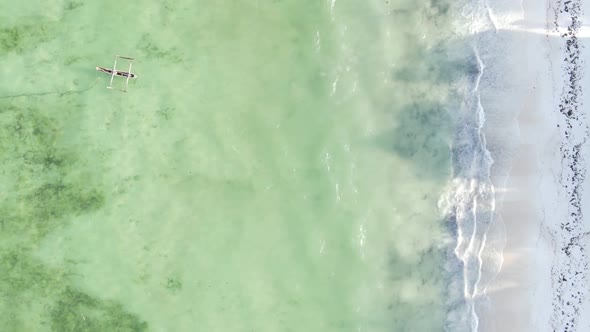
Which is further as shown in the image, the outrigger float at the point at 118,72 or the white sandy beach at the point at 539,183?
the white sandy beach at the point at 539,183

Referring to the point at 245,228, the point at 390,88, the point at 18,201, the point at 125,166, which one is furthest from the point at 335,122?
the point at 18,201

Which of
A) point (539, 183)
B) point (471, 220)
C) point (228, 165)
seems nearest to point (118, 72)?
point (228, 165)

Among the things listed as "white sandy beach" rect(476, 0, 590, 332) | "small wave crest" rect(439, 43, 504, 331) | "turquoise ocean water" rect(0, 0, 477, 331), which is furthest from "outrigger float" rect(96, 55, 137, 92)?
"white sandy beach" rect(476, 0, 590, 332)

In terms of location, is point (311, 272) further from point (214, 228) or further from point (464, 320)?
point (464, 320)

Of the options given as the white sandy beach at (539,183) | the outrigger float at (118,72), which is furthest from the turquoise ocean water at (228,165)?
the white sandy beach at (539,183)

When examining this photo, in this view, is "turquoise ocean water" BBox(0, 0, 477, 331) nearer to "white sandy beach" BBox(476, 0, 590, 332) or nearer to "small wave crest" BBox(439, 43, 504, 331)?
"small wave crest" BBox(439, 43, 504, 331)

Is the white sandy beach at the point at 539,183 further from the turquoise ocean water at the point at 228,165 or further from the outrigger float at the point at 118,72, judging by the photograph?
the outrigger float at the point at 118,72
